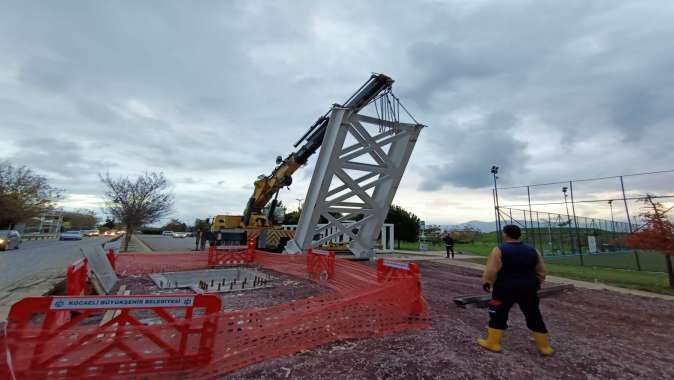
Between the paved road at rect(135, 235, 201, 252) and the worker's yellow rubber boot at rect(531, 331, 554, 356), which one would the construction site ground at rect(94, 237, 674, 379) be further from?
the paved road at rect(135, 235, 201, 252)

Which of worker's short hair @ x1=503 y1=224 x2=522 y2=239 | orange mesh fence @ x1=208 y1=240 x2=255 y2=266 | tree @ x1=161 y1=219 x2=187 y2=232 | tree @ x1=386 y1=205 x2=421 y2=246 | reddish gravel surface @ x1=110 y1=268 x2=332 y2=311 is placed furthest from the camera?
tree @ x1=161 y1=219 x2=187 y2=232

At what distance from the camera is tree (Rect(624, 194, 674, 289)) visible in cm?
855

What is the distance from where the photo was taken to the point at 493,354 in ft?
11.3

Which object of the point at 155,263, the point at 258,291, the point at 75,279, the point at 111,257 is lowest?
the point at 258,291

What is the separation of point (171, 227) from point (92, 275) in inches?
4122

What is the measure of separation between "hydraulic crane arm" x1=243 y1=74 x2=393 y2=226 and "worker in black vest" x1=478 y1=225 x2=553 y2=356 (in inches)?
246

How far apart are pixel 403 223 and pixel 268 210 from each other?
887 inches

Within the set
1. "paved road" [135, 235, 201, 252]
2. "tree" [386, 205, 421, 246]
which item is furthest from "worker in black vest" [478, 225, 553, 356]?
"tree" [386, 205, 421, 246]

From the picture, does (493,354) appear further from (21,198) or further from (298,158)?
(21,198)

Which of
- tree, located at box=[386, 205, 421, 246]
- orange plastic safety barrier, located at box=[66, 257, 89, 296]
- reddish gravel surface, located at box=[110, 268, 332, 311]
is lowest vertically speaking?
reddish gravel surface, located at box=[110, 268, 332, 311]

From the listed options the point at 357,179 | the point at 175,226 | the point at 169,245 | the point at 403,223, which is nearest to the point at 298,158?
the point at 357,179

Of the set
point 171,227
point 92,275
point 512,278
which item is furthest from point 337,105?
point 171,227

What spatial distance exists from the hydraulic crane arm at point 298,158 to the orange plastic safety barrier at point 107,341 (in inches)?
282

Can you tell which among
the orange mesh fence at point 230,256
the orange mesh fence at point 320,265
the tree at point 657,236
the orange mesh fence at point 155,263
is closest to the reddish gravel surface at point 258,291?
the orange mesh fence at point 320,265
